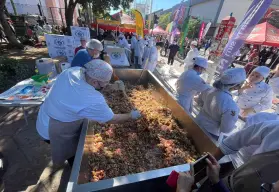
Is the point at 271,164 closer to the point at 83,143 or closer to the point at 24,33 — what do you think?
the point at 83,143

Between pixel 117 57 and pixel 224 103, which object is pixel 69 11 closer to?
pixel 117 57

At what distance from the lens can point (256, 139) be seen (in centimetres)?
126

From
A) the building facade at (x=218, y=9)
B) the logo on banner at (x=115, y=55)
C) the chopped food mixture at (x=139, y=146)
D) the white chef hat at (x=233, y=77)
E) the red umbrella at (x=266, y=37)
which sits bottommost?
the chopped food mixture at (x=139, y=146)

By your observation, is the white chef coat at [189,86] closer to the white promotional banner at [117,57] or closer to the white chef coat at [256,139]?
the white chef coat at [256,139]

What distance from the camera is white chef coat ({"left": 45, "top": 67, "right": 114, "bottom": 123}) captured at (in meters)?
1.58

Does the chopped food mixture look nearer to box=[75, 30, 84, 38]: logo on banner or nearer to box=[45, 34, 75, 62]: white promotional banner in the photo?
box=[45, 34, 75, 62]: white promotional banner

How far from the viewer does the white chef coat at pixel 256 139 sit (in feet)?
3.62

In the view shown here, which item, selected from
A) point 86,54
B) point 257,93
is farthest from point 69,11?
point 257,93

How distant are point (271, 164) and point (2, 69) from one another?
6377mm

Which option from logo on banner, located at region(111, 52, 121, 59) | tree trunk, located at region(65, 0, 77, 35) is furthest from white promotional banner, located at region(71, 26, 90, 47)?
tree trunk, located at region(65, 0, 77, 35)

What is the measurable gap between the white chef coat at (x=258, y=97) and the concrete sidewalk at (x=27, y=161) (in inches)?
156

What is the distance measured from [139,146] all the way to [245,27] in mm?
4473

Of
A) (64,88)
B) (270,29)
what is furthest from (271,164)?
(270,29)

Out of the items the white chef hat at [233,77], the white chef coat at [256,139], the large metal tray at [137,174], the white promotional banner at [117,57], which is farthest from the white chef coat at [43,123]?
the white promotional banner at [117,57]
